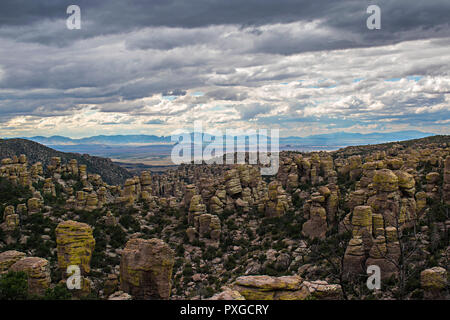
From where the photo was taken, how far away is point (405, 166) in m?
57.2

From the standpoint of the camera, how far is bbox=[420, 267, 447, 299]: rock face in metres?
27.5

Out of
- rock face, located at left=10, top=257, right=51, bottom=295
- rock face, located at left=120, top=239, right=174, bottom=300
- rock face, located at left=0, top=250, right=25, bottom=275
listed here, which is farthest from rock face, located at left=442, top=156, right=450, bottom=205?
rock face, located at left=0, top=250, right=25, bottom=275

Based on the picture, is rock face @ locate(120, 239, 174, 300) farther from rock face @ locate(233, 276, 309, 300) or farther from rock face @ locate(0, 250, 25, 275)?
rock face @ locate(233, 276, 309, 300)

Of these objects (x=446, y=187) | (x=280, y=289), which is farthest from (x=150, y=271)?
(x=446, y=187)

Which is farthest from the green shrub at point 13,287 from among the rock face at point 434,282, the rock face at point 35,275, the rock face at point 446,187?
the rock face at point 446,187

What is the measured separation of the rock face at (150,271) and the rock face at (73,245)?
8319mm

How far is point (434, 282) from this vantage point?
27.7 meters

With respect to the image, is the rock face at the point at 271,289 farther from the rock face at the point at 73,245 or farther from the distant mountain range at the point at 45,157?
the distant mountain range at the point at 45,157

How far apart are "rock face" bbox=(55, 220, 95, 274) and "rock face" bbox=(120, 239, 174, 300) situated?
27.3ft

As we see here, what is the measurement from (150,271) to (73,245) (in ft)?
36.0

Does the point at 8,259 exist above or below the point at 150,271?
above

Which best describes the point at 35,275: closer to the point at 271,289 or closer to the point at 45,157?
the point at 271,289
